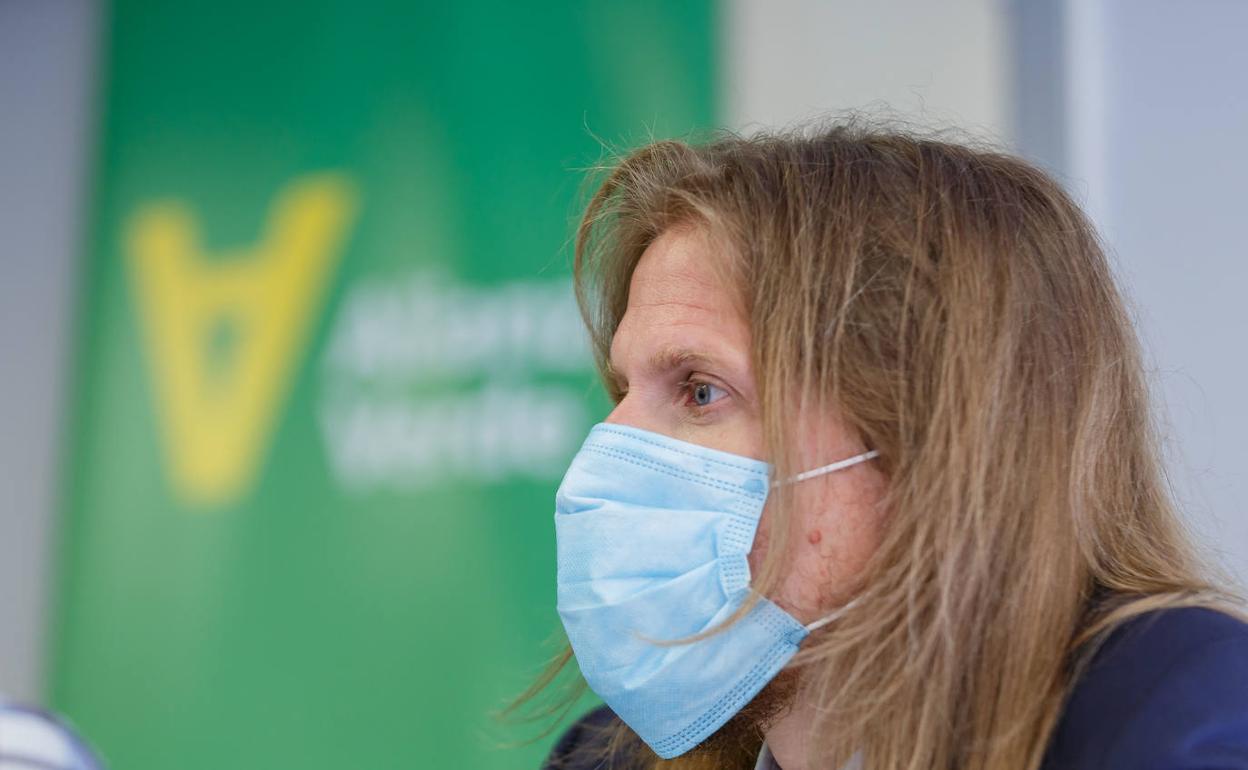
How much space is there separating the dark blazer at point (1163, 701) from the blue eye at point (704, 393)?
49cm

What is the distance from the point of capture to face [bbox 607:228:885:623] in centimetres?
132

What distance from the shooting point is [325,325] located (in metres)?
3.25

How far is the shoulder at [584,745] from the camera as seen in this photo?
1.68m

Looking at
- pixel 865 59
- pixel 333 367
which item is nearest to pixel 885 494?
pixel 865 59

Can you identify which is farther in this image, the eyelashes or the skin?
the eyelashes

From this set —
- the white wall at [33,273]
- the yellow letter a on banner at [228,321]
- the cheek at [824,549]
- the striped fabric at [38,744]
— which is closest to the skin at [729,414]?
the cheek at [824,549]

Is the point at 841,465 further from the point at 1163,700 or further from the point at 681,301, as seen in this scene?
the point at 1163,700

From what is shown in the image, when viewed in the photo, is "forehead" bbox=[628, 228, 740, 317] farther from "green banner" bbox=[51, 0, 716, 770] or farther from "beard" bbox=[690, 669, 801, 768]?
"green banner" bbox=[51, 0, 716, 770]

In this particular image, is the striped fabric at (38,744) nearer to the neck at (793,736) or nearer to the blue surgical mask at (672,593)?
the blue surgical mask at (672,593)

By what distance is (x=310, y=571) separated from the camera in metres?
3.18

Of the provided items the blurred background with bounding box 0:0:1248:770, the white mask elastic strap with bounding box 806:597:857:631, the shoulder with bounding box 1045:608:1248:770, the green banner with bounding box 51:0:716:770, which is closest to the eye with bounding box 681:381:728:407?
the white mask elastic strap with bounding box 806:597:857:631

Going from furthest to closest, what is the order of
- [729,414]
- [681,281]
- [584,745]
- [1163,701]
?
1. [584,745]
2. [681,281]
3. [729,414]
4. [1163,701]

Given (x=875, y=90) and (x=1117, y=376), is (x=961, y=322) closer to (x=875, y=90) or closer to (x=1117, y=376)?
(x=1117, y=376)

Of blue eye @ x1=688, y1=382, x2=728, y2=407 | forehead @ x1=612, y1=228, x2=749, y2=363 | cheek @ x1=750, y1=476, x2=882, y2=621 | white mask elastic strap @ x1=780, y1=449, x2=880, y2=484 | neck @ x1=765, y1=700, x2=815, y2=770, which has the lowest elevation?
neck @ x1=765, y1=700, x2=815, y2=770
